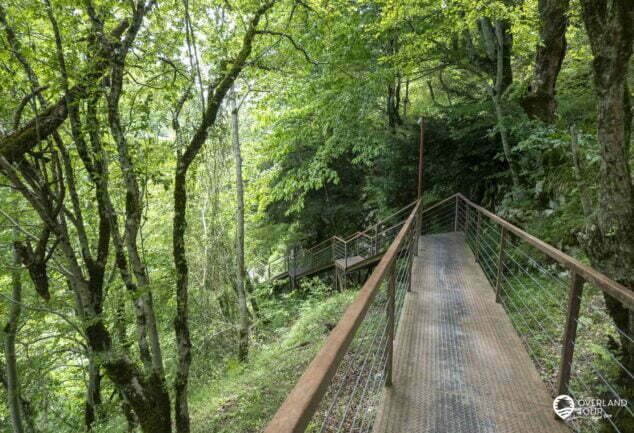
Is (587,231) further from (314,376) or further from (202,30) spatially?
(202,30)

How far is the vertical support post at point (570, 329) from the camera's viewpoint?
2.47 meters

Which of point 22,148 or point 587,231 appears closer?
point 587,231

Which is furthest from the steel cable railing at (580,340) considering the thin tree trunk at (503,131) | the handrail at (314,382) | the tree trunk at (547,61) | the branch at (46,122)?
the branch at (46,122)

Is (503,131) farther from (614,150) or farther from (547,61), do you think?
(614,150)

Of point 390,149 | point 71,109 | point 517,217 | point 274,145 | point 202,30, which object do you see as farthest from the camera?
point 390,149

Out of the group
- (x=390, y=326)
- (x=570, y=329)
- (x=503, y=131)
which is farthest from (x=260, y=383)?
(x=503, y=131)

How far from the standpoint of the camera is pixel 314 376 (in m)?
1.11

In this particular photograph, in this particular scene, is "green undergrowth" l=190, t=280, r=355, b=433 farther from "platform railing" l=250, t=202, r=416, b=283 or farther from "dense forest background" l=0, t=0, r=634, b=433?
"platform railing" l=250, t=202, r=416, b=283

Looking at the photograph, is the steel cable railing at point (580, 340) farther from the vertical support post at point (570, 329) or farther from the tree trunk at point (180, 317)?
the tree trunk at point (180, 317)

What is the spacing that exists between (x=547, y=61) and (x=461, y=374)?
7087 millimetres

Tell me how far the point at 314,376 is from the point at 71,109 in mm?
4249

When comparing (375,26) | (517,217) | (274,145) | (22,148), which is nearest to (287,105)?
(274,145)

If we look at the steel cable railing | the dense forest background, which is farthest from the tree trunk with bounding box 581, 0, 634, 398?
the steel cable railing

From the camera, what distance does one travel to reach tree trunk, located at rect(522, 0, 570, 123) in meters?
6.99
